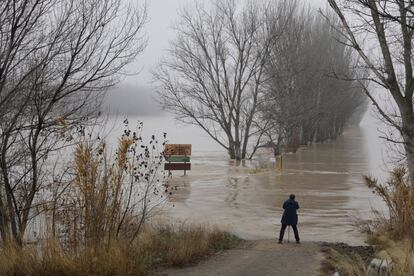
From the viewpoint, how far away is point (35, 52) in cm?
911

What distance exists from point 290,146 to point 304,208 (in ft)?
A: 104

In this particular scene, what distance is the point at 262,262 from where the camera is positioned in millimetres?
8523

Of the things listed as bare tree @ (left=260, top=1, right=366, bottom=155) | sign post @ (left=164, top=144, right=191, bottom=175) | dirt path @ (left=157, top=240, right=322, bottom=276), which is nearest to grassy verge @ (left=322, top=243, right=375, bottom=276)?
dirt path @ (left=157, top=240, right=322, bottom=276)

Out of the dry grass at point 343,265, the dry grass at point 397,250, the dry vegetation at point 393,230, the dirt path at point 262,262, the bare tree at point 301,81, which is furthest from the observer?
the bare tree at point 301,81

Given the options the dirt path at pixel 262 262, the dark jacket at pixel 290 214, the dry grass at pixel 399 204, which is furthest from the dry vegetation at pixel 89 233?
the dry grass at pixel 399 204

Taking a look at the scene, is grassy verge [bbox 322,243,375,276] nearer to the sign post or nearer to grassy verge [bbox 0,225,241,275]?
grassy verge [bbox 0,225,241,275]

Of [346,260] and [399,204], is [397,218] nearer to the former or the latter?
[399,204]

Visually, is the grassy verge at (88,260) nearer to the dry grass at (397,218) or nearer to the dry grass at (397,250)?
the dry grass at (397,250)

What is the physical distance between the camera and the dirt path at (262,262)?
7.75 meters

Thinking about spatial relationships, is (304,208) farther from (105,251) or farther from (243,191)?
(105,251)

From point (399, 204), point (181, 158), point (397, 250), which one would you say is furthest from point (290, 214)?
point (181, 158)

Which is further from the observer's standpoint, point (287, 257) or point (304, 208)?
point (304, 208)

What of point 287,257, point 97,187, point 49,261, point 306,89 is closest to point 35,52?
point 97,187

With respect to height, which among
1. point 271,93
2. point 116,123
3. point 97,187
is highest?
point 271,93
